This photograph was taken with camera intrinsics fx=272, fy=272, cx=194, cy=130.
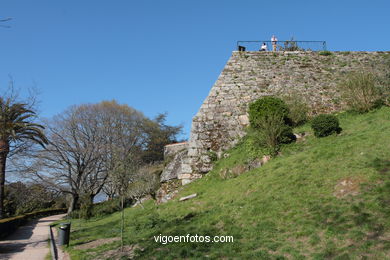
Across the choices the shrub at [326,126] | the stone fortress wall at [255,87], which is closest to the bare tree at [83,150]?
the stone fortress wall at [255,87]

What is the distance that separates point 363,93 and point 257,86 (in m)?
5.61

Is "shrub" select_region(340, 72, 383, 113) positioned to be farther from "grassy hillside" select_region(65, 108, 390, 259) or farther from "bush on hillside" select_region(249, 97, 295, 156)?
"bush on hillside" select_region(249, 97, 295, 156)

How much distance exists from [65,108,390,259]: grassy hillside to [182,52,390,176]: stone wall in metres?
3.45

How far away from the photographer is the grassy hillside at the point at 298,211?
5.42m

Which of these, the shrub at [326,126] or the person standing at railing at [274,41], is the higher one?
the person standing at railing at [274,41]

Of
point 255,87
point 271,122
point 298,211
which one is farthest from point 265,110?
point 298,211

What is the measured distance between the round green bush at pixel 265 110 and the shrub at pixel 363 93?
341 centimetres

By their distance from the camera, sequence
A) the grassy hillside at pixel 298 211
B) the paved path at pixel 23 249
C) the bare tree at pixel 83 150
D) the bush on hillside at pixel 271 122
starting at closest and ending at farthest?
the grassy hillside at pixel 298 211 → the paved path at pixel 23 249 → the bush on hillside at pixel 271 122 → the bare tree at pixel 83 150

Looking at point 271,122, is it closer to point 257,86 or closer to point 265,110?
point 265,110

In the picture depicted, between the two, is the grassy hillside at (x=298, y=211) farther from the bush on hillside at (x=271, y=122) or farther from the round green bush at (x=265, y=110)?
the round green bush at (x=265, y=110)

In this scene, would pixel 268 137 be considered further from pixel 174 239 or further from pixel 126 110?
pixel 126 110

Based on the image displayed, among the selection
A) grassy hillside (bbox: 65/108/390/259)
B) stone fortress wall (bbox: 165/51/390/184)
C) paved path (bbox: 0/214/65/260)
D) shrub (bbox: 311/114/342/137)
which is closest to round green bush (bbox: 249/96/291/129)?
stone fortress wall (bbox: 165/51/390/184)

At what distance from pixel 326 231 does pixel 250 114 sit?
367 inches

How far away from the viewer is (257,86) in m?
16.8
